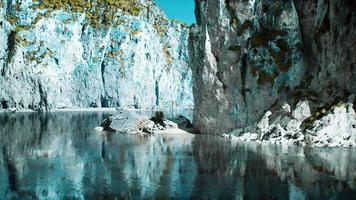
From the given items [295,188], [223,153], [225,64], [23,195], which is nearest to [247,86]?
[225,64]

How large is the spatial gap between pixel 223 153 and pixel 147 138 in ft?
82.9

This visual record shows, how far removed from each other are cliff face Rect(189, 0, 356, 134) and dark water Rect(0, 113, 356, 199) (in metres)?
13.3

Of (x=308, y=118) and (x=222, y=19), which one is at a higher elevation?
(x=222, y=19)

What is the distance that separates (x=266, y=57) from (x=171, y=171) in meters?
41.4

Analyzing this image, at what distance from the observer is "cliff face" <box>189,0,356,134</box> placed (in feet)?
236

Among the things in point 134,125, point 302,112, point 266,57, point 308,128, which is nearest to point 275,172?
point 308,128

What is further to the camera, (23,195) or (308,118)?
(308,118)

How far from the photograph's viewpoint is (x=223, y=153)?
198 feet

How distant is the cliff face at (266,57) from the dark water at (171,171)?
1334cm

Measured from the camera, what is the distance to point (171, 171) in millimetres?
47469

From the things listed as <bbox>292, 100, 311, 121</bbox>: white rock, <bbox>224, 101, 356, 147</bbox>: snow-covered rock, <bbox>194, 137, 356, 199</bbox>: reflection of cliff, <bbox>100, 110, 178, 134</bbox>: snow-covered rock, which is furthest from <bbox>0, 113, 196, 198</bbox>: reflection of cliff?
<bbox>292, 100, 311, 121</bbox>: white rock

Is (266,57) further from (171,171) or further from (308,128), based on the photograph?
(171,171)

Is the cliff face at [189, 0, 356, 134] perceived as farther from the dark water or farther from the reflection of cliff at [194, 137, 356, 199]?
the reflection of cliff at [194, 137, 356, 199]

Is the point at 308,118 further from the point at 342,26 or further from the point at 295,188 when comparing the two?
the point at 295,188
